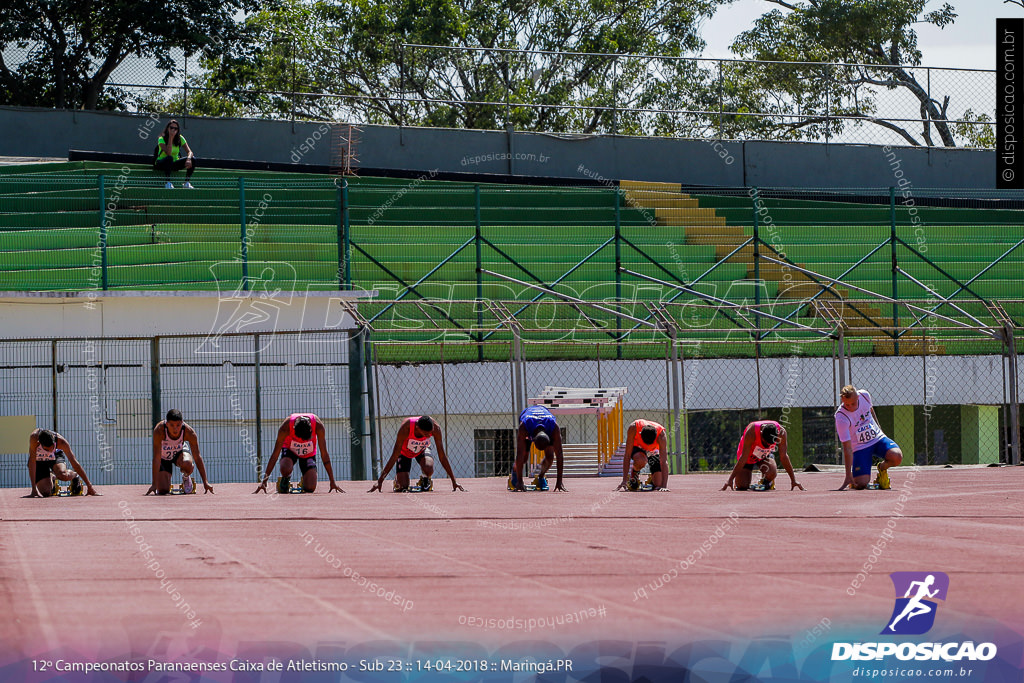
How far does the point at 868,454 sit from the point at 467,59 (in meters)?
19.5

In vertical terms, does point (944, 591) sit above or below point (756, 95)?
below

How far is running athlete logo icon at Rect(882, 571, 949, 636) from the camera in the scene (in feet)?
17.0

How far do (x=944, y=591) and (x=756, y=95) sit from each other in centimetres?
2656

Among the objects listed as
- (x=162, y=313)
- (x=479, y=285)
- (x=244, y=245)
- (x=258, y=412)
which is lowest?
(x=258, y=412)

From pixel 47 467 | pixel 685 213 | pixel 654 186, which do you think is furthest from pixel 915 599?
pixel 654 186

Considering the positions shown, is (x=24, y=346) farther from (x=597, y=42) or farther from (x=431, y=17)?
(x=597, y=42)

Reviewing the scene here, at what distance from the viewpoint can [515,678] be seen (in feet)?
15.4

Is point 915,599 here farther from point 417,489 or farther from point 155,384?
point 155,384

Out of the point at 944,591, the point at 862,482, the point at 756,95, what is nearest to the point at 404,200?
the point at 756,95

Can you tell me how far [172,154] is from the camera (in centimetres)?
2419

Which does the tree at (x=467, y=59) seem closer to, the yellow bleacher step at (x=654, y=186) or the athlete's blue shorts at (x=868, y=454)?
the yellow bleacher step at (x=654, y=186)

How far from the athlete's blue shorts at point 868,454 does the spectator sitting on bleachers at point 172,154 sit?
14.7 metres

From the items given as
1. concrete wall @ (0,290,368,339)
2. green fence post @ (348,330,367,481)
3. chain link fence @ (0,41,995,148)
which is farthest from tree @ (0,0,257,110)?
green fence post @ (348,330,367,481)

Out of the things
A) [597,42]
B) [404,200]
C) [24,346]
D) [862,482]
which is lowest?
[862,482]
